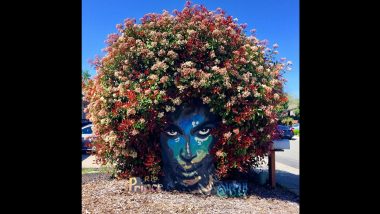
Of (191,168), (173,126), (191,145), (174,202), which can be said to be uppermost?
(173,126)

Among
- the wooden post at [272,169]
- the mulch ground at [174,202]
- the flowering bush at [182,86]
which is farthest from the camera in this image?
the wooden post at [272,169]

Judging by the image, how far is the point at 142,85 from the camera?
6.16 meters

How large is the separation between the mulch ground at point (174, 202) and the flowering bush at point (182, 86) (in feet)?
1.73

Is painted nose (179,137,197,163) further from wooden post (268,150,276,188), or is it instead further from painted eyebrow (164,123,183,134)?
wooden post (268,150,276,188)

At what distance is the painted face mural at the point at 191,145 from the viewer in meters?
6.26

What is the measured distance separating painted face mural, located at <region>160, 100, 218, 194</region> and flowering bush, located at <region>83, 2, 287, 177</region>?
183 mm

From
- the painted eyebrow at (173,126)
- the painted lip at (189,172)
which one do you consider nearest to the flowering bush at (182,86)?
the painted eyebrow at (173,126)

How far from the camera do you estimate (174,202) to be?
5.78 metres

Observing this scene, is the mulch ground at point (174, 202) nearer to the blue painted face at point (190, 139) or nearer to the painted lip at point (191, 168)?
the painted lip at point (191, 168)

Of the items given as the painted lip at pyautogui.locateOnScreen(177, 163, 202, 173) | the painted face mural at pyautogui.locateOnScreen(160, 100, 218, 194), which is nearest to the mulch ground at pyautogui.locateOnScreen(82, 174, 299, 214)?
the painted face mural at pyautogui.locateOnScreen(160, 100, 218, 194)

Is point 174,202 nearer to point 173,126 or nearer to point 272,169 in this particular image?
point 173,126

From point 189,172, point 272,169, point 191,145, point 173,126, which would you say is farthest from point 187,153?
point 272,169

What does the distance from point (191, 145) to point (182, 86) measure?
1169 millimetres
